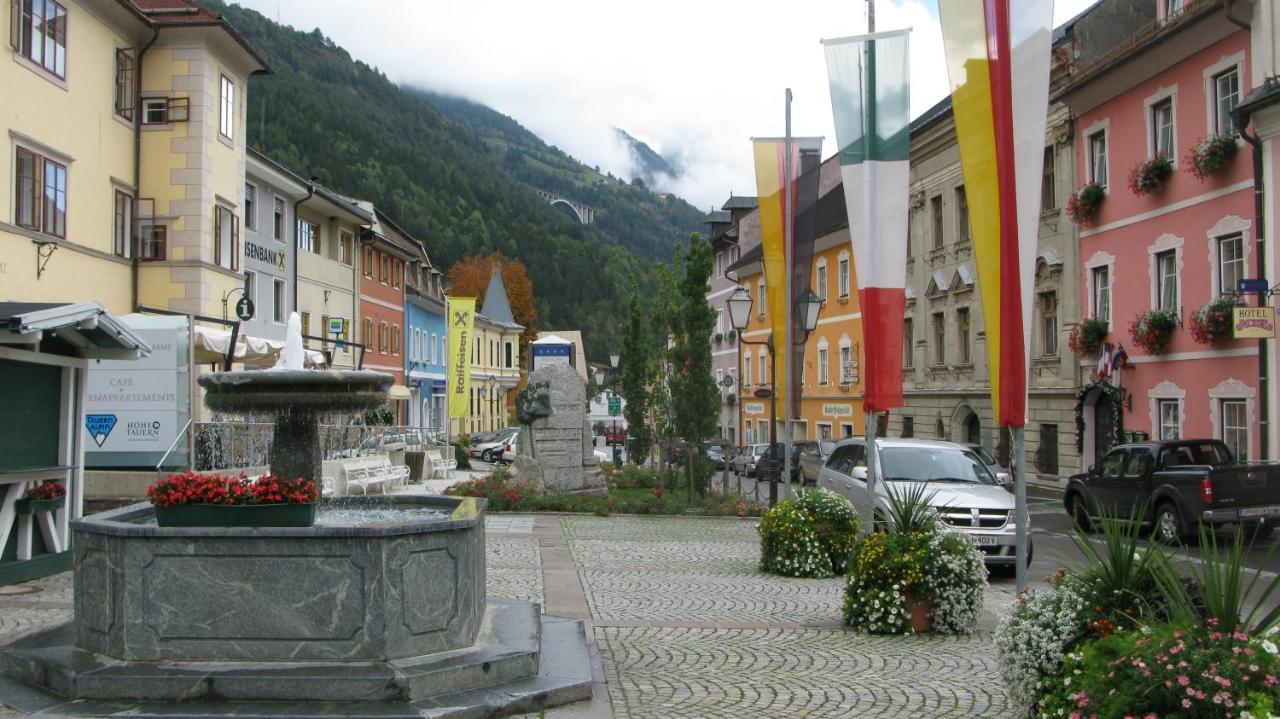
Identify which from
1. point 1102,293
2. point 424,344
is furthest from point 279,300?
point 1102,293

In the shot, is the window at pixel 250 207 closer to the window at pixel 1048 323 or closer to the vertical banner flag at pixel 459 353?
the vertical banner flag at pixel 459 353

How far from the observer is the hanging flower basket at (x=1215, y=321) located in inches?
885

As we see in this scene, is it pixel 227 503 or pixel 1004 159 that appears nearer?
pixel 227 503

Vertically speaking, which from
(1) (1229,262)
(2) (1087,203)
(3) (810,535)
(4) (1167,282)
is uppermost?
(2) (1087,203)

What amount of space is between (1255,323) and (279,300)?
30.1 m

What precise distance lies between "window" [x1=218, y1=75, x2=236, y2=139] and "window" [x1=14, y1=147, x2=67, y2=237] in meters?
6.15

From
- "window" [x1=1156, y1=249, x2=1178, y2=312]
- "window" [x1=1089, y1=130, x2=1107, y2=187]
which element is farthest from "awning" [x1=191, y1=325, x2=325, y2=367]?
"window" [x1=1089, y1=130, x2=1107, y2=187]

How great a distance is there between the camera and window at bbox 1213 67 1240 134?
910 inches

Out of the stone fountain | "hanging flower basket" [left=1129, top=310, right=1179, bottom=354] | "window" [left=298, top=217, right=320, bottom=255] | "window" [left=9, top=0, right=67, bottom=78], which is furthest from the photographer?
"window" [left=298, top=217, right=320, bottom=255]

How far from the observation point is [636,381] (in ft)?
102

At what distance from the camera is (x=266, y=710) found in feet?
20.4

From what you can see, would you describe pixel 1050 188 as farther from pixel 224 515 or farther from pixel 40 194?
pixel 224 515

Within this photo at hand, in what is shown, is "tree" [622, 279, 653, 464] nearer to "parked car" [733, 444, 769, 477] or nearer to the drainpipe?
"parked car" [733, 444, 769, 477]

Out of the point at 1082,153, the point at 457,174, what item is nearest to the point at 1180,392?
the point at 1082,153
